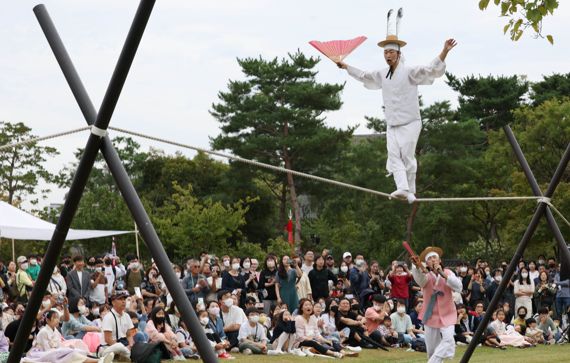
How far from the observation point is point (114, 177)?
5.84 meters

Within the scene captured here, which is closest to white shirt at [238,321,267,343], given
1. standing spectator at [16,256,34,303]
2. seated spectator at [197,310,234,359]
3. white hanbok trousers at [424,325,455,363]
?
seated spectator at [197,310,234,359]

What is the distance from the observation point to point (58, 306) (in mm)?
12648

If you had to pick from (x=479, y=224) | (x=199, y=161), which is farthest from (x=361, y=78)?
(x=199, y=161)

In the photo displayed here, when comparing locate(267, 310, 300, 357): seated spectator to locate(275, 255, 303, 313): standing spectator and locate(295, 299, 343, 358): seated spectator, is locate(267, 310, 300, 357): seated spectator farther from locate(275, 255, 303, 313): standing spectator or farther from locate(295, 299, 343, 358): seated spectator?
locate(275, 255, 303, 313): standing spectator

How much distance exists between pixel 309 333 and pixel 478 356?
8.95 ft

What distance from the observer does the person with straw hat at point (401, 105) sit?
317 inches

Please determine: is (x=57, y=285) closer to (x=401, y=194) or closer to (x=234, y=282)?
(x=234, y=282)

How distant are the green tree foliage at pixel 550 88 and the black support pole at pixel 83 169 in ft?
130

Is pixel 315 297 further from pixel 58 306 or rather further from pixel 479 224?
pixel 479 224

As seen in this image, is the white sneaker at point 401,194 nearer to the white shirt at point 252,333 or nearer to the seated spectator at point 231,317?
the white shirt at point 252,333

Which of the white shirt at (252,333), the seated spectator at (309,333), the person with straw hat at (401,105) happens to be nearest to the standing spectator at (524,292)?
the seated spectator at (309,333)

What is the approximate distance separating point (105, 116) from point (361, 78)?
3.20 meters

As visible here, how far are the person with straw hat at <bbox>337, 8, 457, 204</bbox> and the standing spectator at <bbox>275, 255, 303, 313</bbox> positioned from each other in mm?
6914

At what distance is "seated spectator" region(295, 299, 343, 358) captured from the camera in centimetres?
1397
